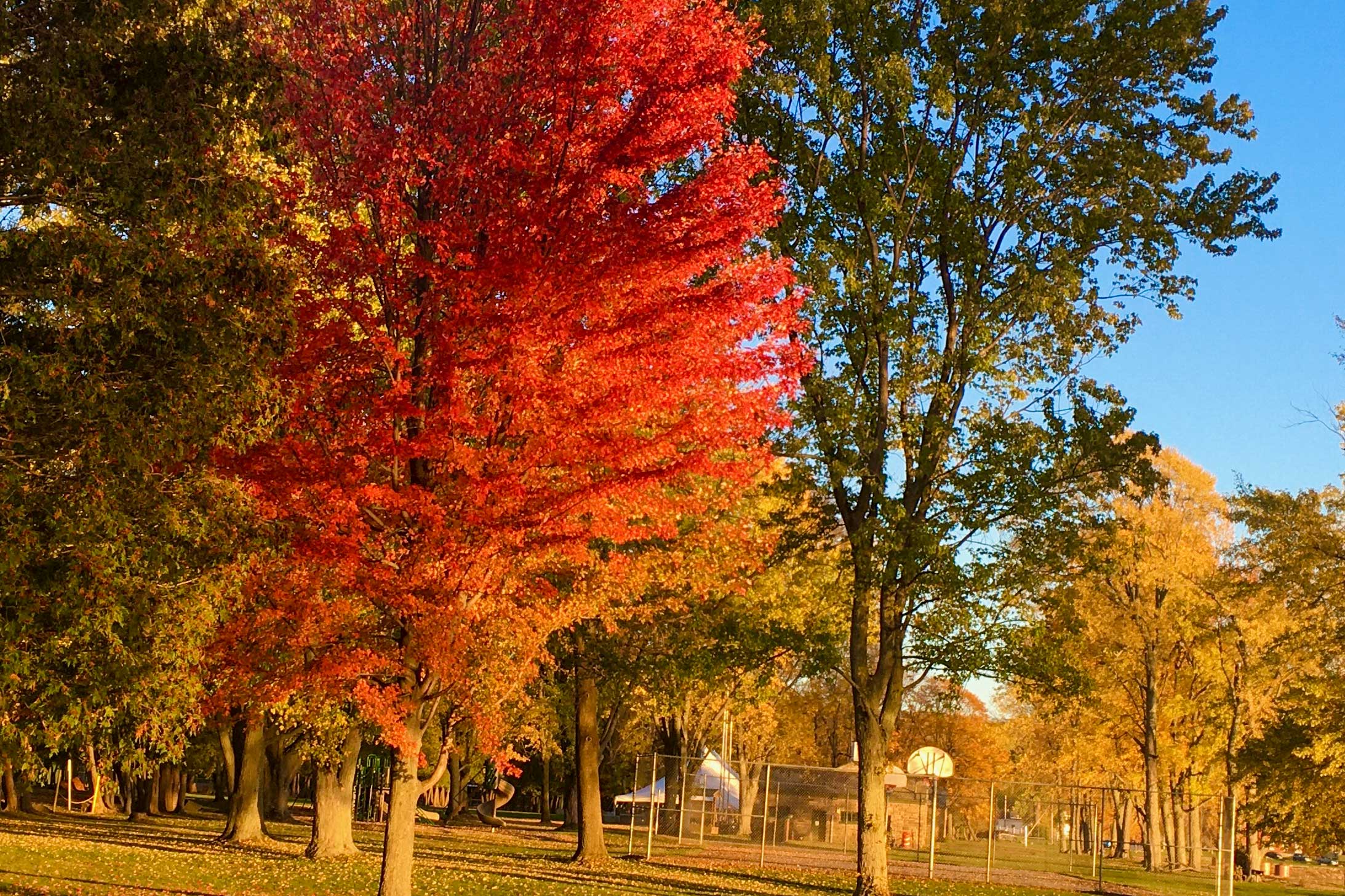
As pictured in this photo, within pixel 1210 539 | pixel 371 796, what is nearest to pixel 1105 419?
pixel 1210 539

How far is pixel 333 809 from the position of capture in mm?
28922

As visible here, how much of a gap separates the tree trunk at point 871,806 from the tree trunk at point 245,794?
15251mm

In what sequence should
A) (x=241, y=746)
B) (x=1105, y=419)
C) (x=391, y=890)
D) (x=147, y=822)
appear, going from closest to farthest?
(x=391, y=890), (x=1105, y=419), (x=241, y=746), (x=147, y=822)

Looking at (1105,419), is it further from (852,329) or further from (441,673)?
(441,673)

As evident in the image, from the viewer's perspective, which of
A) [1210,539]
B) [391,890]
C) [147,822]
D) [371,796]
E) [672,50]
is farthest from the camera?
[371,796]

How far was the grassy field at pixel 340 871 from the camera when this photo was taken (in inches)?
801

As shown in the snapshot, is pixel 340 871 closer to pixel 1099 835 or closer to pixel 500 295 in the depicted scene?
pixel 500 295

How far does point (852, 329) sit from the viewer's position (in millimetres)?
Answer: 23766

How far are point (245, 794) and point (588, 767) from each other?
8755 mm

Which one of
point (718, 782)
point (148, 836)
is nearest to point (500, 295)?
point (148, 836)

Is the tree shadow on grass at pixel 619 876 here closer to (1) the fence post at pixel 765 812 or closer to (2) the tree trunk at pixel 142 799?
(1) the fence post at pixel 765 812

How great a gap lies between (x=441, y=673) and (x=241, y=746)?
1990 cm

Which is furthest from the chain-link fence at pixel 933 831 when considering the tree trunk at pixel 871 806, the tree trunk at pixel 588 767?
the tree trunk at pixel 871 806

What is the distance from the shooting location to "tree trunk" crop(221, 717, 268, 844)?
3156 cm
